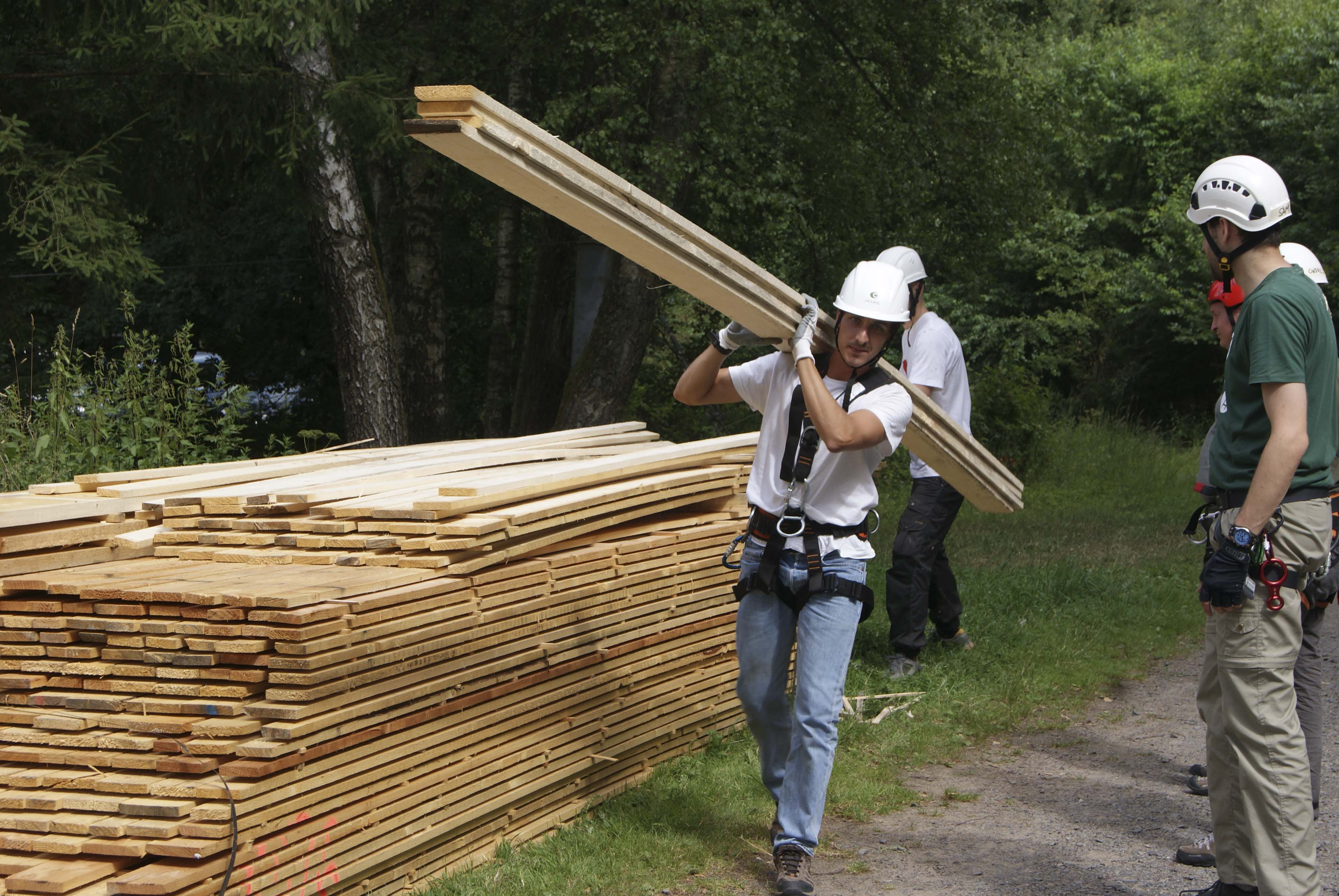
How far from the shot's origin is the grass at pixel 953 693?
4727mm

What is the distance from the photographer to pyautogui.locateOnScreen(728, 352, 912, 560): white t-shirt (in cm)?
458

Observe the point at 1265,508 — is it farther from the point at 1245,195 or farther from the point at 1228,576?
the point at 1245,195

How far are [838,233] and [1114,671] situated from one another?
9.00 metres

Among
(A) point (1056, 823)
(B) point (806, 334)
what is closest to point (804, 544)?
(B) point (806, 334)

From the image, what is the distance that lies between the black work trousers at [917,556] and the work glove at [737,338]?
9.12 feet

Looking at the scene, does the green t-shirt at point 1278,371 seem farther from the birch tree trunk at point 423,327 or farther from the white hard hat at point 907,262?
the birch tree trunk at point 423,327

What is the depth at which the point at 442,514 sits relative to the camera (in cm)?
436

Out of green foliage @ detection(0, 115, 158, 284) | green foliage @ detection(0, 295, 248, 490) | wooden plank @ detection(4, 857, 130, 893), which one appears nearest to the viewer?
wooden plank @ detection(4, 857, 130, 893)

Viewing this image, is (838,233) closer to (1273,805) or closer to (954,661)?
(954,661)

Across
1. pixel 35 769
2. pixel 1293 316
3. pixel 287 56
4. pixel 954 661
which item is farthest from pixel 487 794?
pixel 287 56

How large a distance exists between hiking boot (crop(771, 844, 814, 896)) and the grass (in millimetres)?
229

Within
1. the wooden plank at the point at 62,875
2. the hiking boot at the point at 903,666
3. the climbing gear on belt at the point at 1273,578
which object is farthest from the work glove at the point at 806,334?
the hiking boot at the point at 903,666

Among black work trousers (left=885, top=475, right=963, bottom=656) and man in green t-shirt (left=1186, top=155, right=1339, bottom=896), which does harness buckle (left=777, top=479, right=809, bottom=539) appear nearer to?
man in green t-shirt (left=1186, top=155, right=1339, bottom=896)

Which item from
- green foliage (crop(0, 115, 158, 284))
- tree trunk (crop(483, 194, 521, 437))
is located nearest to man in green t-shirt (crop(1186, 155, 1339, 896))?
green foliage (crop(0, 115, 158, 284))
